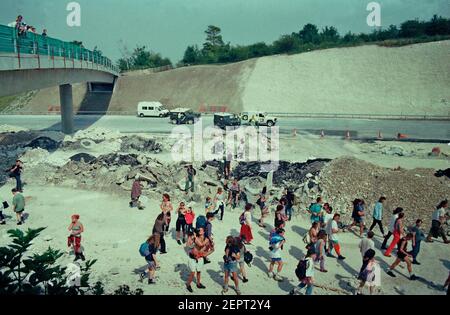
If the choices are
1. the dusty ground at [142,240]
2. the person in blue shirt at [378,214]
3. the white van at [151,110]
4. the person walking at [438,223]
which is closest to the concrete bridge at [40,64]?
the dusty ground at [142,240]

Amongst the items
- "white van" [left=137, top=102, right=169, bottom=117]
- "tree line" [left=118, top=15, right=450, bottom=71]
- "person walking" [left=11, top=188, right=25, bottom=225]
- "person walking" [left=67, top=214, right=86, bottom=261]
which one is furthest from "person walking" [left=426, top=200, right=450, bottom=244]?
"tree line" [left=118, top=15, right=450, bottom=71]

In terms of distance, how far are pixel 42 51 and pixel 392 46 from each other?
4853cm

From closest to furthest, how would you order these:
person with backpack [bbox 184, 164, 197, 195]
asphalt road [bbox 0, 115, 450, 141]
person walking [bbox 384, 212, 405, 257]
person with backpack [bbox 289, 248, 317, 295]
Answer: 1. person with backpack [bbox 289, 248, 317, 295]
2. person walking [bbox 384, 212, 405, 257]
3. person with backpack [bbox 184, 164, 197, 195]
4. asphalt road [bbox 0, 115, 450, 141]

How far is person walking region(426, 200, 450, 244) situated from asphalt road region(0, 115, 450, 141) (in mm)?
20502

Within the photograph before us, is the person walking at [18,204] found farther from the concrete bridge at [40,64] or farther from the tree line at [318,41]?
the tree line at [318,41]

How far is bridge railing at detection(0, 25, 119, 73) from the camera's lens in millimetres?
16109

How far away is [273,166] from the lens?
18.8m

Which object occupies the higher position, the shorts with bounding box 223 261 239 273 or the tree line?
the tree line

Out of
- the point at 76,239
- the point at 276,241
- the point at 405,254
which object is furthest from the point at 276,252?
the point at 76,239

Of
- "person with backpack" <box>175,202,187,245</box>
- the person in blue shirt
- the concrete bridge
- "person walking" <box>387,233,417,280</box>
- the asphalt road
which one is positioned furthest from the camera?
the asphalt road

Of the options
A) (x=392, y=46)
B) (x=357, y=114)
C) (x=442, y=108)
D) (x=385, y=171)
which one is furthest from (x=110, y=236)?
(x=392, y=46)

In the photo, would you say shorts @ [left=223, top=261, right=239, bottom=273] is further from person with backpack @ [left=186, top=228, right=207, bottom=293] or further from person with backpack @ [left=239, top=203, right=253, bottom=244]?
person with backpack @ [left=239, top=203, right=253, bottom=244]

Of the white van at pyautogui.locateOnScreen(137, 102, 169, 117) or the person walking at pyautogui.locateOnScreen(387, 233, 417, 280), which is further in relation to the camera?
the white van at pyautogui.locateOnScreen(137, 102, 169, 117)

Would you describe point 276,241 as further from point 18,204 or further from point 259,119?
point 259,119
